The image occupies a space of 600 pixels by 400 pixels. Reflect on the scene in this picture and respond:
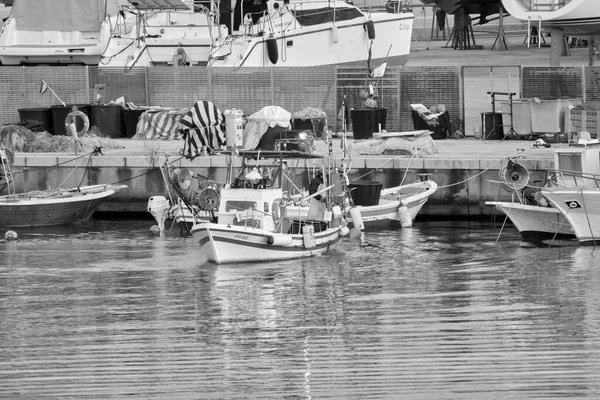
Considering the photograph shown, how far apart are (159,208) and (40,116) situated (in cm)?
791

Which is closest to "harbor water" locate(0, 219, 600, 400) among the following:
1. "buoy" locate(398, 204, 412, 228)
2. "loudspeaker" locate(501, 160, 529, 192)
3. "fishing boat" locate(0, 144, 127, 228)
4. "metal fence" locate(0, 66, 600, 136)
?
"buoy" locate(398, 204, 412, 228)

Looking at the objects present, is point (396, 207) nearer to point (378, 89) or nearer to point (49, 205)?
point (378, 89)

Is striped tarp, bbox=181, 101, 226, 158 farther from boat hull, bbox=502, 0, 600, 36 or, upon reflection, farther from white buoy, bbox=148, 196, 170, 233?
boat hull, bbox=502, 0, 600, 36

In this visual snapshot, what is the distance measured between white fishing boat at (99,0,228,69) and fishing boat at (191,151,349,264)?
15.1 m

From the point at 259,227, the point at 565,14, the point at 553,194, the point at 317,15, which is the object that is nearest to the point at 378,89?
the point at 317,15

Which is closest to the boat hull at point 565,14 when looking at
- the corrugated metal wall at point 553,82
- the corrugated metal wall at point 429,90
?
the corrugated metal wall at point 553,82

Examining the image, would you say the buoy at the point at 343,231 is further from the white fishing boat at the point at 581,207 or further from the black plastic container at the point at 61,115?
the black plastic container at the point at 61,115

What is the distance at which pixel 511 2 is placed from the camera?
155 feet

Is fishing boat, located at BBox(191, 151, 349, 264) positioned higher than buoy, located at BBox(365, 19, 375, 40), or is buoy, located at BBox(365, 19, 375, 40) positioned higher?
buoy, located at BBox(365, 19, 375, 40)

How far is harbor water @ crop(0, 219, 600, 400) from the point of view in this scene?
19422 millimetres

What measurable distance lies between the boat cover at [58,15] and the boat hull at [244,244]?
894 inches

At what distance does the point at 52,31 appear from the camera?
50.2 metres

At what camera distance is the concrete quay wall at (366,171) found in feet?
112

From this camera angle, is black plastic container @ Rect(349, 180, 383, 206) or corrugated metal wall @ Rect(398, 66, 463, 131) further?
corrugated metal wall @ Rect(398, 66, 463, 131)
